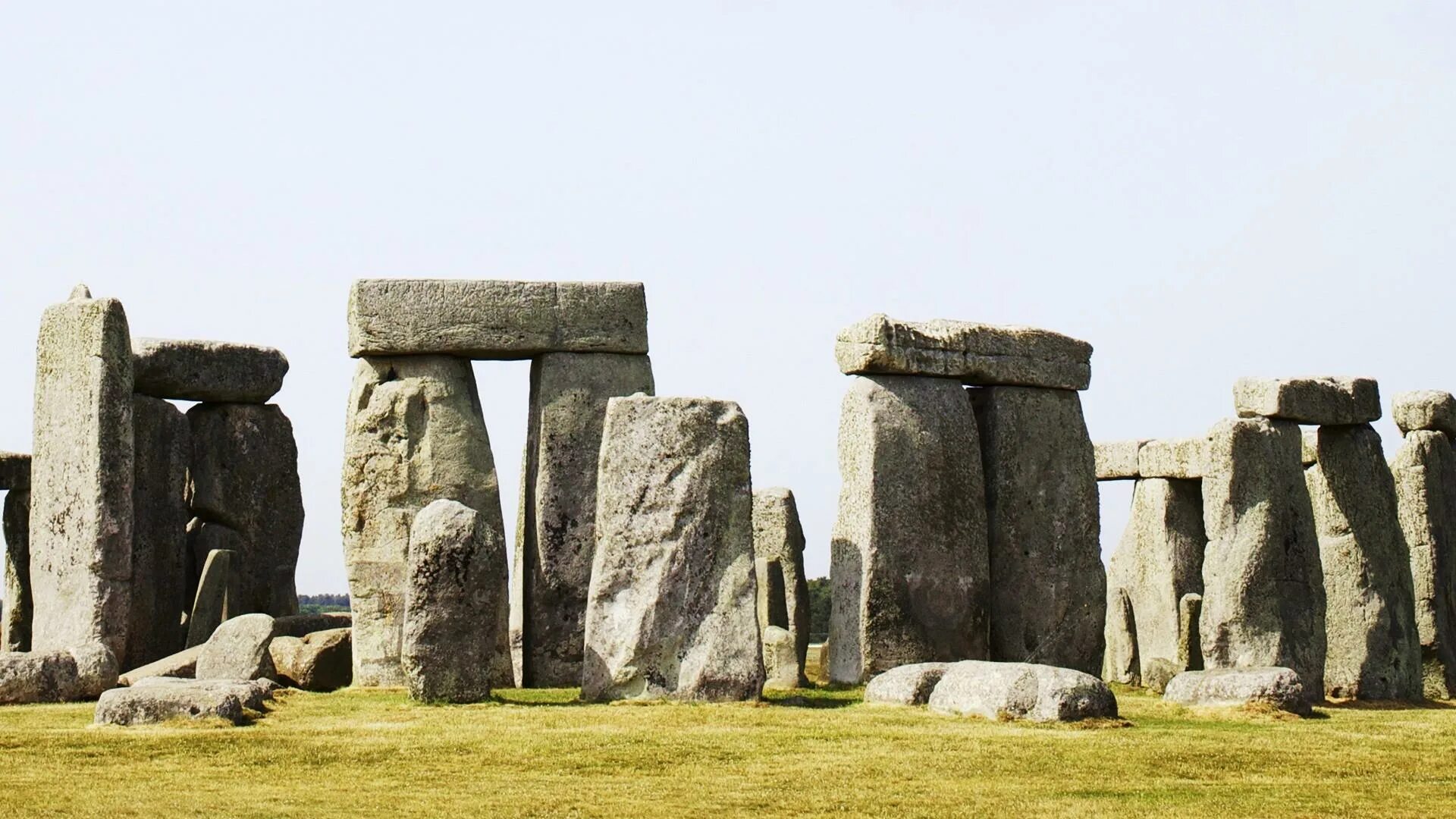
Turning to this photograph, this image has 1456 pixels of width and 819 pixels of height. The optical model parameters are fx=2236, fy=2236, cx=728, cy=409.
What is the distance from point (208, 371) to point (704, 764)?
1075 centimetres

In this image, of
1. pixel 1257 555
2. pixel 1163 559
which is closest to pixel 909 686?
pixel 1257 555

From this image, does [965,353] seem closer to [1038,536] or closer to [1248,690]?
[1038,536]

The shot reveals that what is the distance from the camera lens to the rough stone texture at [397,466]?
61.0 feet

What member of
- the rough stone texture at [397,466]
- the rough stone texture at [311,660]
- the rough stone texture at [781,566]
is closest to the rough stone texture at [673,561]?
the rough stone texture at [311,660]

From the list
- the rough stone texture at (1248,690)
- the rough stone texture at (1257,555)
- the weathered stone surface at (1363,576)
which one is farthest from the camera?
the weathered stone surface at (1363,576)

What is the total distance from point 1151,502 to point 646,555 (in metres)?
9.26

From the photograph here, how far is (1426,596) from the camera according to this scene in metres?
20.2

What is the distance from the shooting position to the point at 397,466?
734 inches

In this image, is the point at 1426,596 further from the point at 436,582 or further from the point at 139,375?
the point at 139,375

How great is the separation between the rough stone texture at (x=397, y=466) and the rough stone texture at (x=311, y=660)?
2.57 feet

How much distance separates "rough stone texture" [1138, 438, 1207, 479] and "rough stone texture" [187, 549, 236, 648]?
Result: 9473mm

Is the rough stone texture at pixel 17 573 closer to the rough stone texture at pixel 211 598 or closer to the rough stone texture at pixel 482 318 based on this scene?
the rough stone texture at pixel 211 598

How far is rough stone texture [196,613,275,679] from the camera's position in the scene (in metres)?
17.0

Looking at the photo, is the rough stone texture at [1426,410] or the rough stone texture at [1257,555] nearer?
the rough stone texture at [1257,555]
